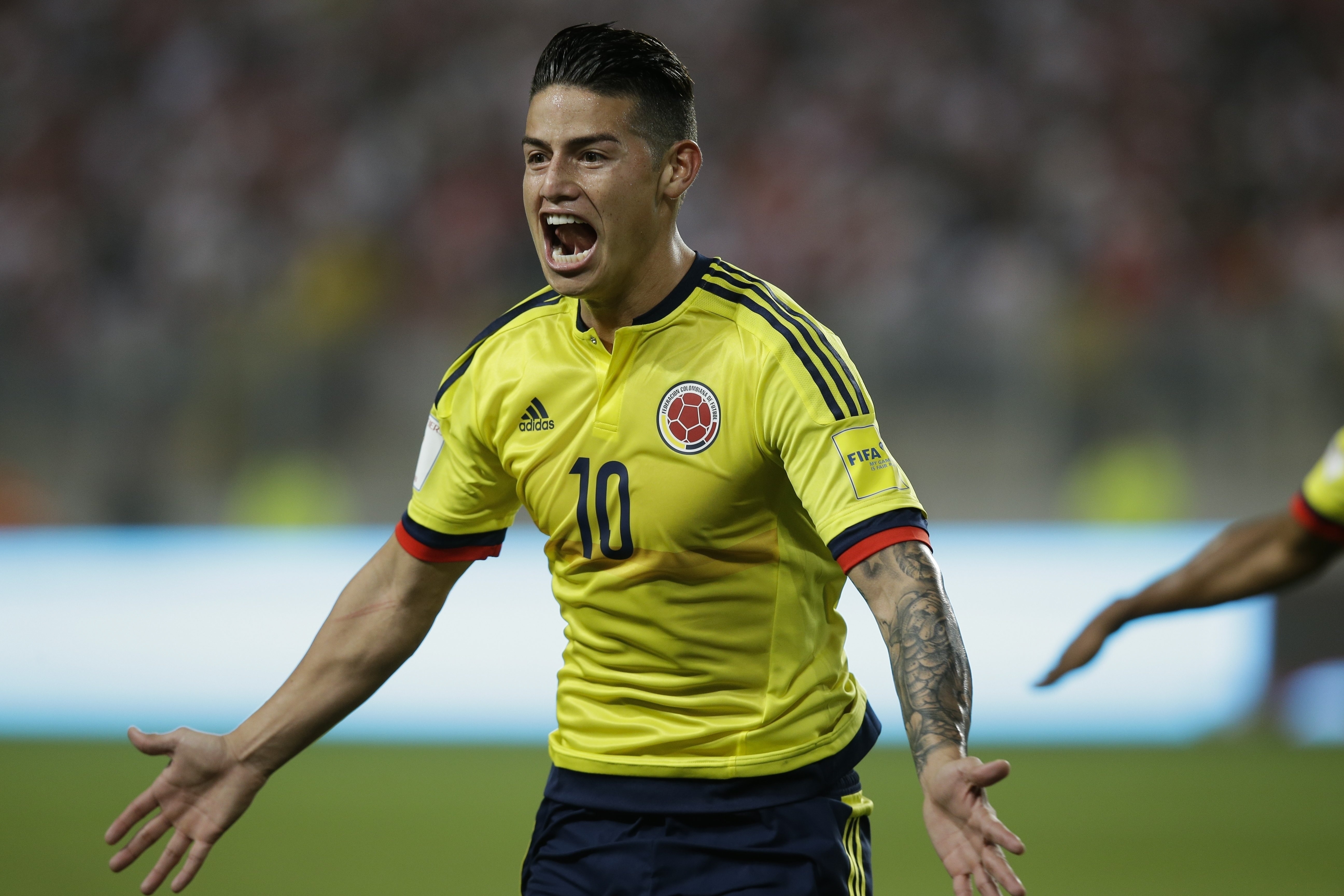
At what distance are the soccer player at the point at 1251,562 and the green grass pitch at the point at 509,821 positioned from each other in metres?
2.46

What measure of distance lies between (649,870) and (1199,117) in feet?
31.2

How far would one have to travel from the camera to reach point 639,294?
2.70m

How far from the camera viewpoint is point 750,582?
2586mm

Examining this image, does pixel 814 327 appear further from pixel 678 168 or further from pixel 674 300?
pixel 678 168

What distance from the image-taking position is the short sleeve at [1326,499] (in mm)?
2621

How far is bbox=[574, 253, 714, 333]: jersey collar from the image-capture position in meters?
2.67

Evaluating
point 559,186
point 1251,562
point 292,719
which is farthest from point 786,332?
point 292,719

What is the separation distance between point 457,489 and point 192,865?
0.89 metres

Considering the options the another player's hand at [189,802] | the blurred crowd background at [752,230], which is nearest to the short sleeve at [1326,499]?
the another player's hand at [189,802]

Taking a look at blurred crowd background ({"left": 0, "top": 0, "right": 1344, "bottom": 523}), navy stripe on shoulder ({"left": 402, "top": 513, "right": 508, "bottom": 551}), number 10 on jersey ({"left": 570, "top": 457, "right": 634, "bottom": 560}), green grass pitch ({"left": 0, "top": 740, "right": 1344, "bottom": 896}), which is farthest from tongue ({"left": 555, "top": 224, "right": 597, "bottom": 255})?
blurred crowd background ({"left": 0, "top": 0, "right": 1344, "bottom": 523})

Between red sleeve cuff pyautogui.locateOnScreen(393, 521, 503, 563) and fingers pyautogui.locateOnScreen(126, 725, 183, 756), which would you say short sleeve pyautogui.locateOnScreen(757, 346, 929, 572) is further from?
fingers pyautogui.locateOnScreen(126, 725, 183, 756)

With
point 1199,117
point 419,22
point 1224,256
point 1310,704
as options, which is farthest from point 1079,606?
point 419,22

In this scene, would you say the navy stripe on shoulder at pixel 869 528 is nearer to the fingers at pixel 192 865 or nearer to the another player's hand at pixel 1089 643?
the another player's hand at pixel 1089 643

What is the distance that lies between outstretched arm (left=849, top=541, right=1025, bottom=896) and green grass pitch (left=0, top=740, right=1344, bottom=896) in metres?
3.02
